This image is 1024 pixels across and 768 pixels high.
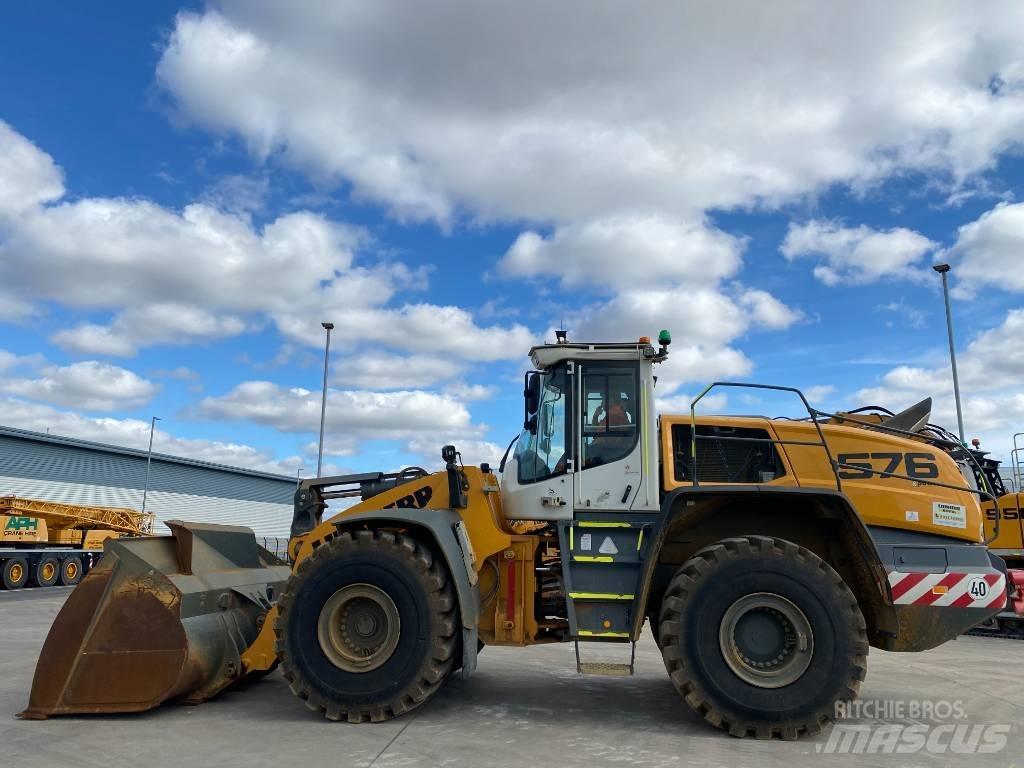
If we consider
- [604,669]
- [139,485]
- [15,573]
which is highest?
[139,485]

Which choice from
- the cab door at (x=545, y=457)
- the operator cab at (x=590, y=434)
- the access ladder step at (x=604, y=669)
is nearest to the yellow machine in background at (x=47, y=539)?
the cab door at (x=545, y=457)

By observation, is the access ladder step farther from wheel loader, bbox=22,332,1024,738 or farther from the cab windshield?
the cab windshield

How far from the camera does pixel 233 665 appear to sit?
6.56 metres

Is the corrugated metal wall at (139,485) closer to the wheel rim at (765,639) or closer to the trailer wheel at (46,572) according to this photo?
the trailer wheel at (46,572)

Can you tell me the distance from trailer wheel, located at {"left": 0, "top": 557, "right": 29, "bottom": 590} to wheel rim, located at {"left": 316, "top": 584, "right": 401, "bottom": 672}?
22.5m

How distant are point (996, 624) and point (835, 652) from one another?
11.1m

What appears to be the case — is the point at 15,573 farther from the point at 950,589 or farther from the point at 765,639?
the point at 950,589

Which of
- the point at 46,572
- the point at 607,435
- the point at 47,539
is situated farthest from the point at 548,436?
the point at 47,539

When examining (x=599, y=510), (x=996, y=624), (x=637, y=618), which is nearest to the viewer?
(x=637, y=618)

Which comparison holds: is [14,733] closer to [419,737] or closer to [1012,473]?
[419,737]

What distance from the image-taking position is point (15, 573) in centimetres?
2370

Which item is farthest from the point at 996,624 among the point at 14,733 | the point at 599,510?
the point at 14,733

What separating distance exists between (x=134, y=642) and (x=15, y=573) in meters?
22.1

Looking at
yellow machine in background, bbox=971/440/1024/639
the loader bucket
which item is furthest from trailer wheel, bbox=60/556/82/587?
yellow machine in background, bbox=971/440/1024/639
